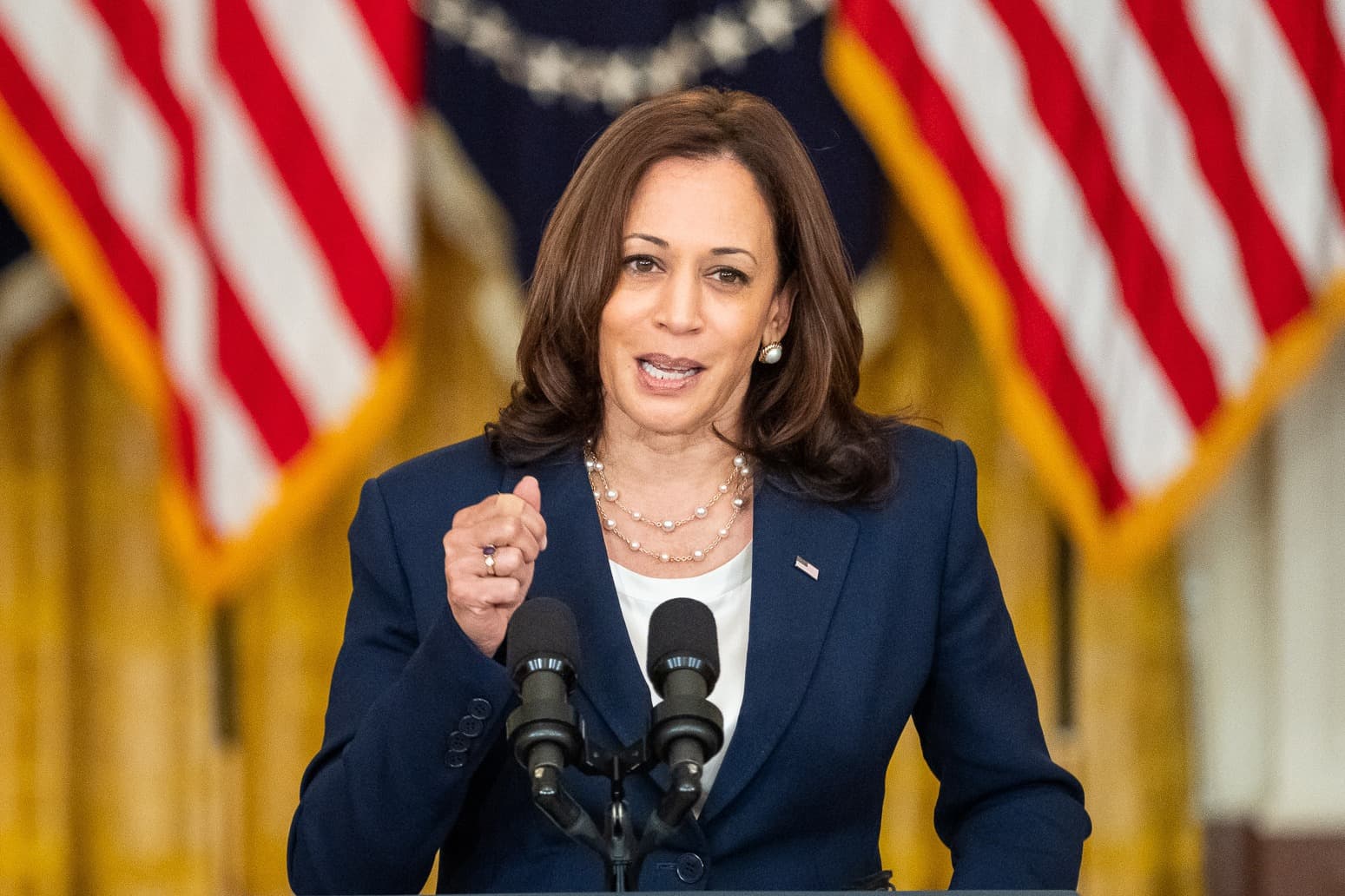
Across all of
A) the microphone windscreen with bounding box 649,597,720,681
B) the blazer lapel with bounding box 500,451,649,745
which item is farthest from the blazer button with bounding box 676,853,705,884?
the microphone windscreen with bounding box 649,597,720,681

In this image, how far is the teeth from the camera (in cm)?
194

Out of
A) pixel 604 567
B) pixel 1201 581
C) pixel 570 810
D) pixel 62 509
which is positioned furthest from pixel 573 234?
pixel 1201 581

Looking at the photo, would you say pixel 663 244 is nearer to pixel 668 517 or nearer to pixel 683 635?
pixel 668 517

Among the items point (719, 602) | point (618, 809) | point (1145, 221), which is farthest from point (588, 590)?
point (1145, 221)

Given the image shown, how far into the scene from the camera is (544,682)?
1.33 meters

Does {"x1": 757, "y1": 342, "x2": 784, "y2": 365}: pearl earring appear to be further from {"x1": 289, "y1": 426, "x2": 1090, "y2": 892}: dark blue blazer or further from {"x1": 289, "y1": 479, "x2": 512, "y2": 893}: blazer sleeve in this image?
{"x1": 289, "y1": 479, "x2": 512, "y2": 893}: blazer sleeve

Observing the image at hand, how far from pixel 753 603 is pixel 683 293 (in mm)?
371

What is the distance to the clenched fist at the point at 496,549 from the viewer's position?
4.76 feet

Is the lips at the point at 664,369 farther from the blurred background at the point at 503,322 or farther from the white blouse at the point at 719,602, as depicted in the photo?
the blurred background at the point at 503,322

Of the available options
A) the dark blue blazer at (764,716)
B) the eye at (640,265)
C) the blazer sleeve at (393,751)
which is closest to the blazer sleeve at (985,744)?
the dark blue blazer at (764,716)

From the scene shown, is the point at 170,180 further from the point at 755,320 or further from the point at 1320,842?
the point at 1320,842

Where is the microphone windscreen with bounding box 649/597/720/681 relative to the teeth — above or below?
below

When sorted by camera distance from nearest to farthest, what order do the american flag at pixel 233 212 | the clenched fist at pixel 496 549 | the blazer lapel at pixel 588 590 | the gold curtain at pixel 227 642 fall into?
1. the clenched fist at pixel 496 549
2. the blazer lapel at pixel 588 590
3. the american flag at pixel 233 212
4. the gold curtain at pixel 227 642

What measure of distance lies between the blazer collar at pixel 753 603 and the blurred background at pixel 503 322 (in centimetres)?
174
